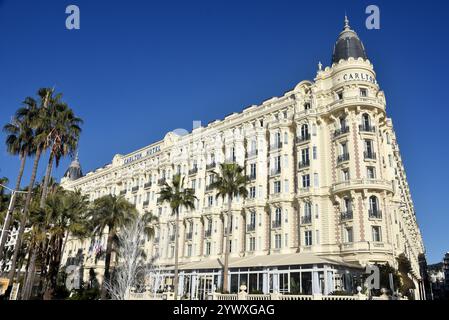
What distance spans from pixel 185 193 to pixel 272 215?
34.6ft

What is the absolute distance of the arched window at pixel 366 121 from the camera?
39.3m

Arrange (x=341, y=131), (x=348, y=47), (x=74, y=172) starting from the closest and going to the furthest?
(x=341, y=131), (x=348, y=47), (x=74, y=172)

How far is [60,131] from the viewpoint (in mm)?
36000

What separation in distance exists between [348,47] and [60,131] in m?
33.3

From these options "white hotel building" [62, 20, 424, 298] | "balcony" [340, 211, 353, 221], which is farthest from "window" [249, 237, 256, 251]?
"balcony" [340, 211, 353, 221]

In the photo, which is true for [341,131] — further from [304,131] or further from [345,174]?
[345,174]

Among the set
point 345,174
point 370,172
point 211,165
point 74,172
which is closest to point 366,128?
point 370,172

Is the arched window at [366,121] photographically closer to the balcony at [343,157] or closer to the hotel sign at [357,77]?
the balcony at [343,157]

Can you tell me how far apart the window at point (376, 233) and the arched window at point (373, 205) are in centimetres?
145

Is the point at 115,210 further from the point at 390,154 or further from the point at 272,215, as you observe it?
the point at 390,154

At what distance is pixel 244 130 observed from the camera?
50469 millimetres

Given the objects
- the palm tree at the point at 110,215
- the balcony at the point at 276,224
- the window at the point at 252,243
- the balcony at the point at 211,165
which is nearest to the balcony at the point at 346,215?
the balcony at the point at 276,224

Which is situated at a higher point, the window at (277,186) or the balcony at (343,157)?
the balcony at (343,157)
